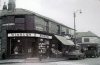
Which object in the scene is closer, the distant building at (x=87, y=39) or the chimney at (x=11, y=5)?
the chimney at (x=11, y=5)

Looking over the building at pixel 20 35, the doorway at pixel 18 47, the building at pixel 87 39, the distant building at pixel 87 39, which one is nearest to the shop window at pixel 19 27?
the building at pixel 20 35

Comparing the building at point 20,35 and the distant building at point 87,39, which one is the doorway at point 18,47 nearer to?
the building at point 20,35

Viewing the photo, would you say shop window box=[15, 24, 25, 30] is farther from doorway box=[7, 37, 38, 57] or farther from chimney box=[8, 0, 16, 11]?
chimney box=[8, 0, 16, 11]

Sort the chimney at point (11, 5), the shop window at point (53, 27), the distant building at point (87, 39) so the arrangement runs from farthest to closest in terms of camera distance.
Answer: the distant building at point (87, 39) < the shop window at point (53, 27) < the chimney at point (11, 5)

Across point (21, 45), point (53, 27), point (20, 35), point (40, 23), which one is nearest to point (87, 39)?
point (53, 27)

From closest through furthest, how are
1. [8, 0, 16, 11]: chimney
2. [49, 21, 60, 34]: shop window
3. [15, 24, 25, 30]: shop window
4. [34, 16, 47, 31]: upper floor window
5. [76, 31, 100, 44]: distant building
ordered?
[15, 24, 25, 30]: shop window → [34, 16, 47, 31]: upper floor window → [8, 0, 16, 11]: chimney → [49, 21, 60, 34]: shop window → [76, 31, 100, 44]: distant building

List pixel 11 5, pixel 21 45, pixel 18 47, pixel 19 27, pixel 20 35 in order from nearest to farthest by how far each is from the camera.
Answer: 1. pixel 20 35
2. pixel 18 47
3. pixel 21 45
4. pixel 19 27
5. pixel 11 5

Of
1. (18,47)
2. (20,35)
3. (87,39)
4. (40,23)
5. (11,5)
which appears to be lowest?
(18,47)

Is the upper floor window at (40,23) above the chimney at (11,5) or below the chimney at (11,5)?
below

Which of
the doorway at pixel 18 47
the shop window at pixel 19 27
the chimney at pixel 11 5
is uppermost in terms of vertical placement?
the chimney at pixel 11 5

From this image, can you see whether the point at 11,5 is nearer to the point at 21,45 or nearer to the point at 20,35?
the point at 20,35

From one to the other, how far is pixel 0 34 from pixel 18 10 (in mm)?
4896

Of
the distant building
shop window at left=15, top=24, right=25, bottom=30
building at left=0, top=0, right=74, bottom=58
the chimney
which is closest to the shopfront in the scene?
building at left=0, top=0, right=74, bottom=58

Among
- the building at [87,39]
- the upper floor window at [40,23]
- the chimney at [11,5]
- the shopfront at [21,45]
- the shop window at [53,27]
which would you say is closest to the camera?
the shopfront at [21,45]
